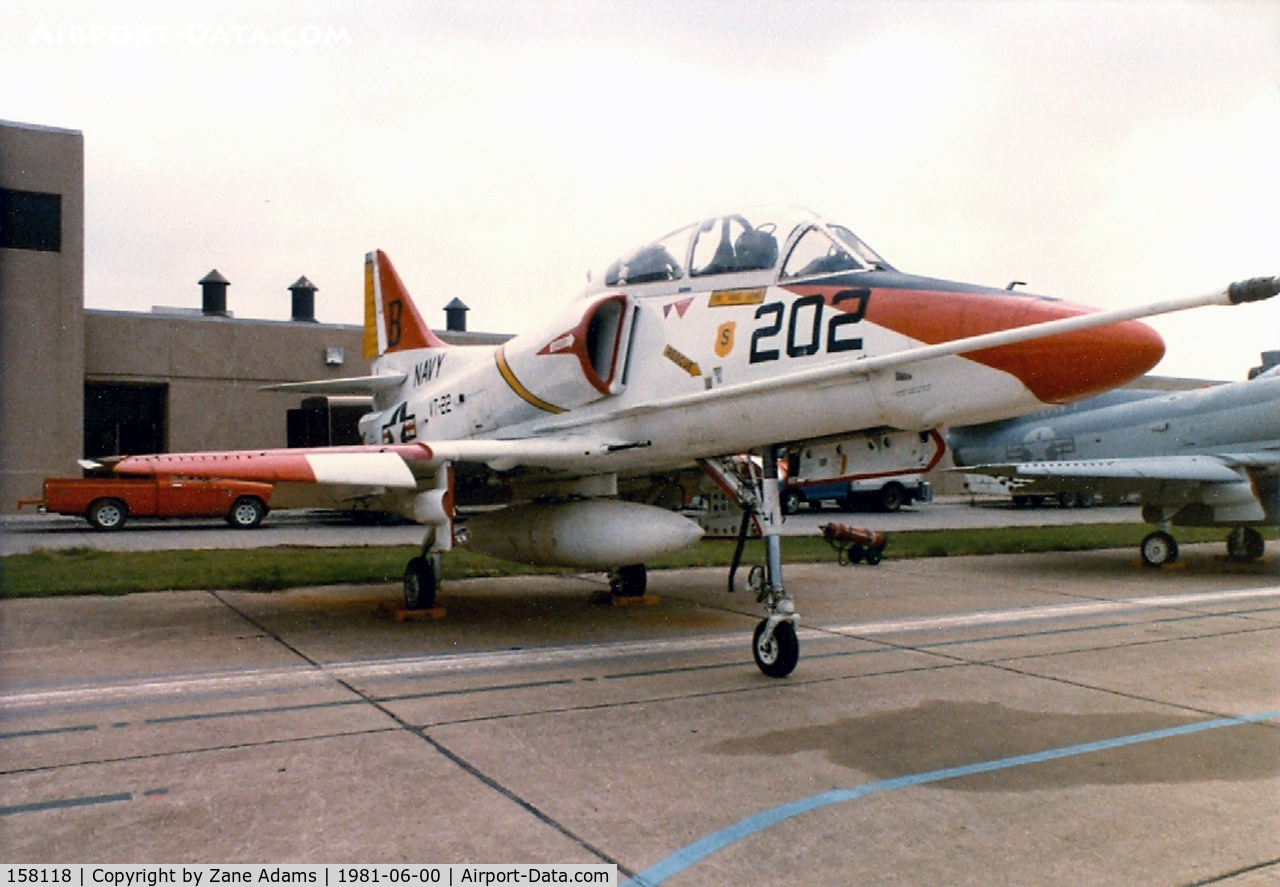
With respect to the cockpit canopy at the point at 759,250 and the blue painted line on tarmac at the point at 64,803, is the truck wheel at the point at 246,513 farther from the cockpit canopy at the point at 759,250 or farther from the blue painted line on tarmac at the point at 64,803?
the blue painted line on tarmac at the point at 64,803

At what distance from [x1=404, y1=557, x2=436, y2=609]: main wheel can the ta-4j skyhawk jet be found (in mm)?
21

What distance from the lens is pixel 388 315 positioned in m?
13.3

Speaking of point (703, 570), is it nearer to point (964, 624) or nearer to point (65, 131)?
point (964, 624)

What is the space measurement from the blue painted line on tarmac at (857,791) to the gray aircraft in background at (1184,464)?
884 centimetres

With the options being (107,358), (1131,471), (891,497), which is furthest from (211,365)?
(1131,471)

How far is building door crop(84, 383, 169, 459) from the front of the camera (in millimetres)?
29477

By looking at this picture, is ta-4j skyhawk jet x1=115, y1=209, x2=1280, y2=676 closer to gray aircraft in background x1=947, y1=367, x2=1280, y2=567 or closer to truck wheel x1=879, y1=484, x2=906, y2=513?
gray aircraft in background x1=947, y1=367, x2=1280, y2=567

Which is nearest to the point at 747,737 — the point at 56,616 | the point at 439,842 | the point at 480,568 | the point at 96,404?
the point at 439,842

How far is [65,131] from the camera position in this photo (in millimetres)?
24688

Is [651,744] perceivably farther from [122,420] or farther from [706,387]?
[122,420]

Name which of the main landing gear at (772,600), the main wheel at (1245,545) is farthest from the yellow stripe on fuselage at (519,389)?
the main wheel at (1245,545)

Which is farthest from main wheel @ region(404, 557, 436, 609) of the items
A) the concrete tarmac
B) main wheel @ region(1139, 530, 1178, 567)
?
main wheel @ region(1139, 530, 1178, 567)

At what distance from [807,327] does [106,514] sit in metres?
19.7

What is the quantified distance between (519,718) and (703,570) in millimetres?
8078
